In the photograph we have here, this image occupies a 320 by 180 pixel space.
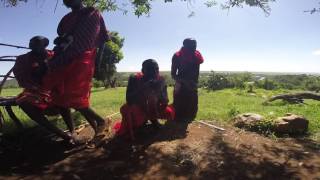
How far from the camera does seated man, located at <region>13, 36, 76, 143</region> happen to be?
509cm

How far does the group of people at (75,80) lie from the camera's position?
16.4 ft

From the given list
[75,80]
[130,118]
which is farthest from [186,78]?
[75,80]

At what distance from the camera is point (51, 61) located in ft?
16.2

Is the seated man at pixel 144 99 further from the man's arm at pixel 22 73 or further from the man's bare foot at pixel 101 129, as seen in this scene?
the man's arm at pixel 22 73

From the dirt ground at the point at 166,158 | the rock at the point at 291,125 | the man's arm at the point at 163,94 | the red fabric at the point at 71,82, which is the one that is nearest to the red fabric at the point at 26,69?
the red fabric at the point at 71,82

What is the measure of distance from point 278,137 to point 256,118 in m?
0.70

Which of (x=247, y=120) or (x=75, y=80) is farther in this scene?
(x=247, y=120)

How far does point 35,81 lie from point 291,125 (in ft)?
15.3

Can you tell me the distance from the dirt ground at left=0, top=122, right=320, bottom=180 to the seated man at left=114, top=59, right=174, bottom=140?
0.28m

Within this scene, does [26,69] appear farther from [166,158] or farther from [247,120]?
[247,120]

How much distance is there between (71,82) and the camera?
5004 mm

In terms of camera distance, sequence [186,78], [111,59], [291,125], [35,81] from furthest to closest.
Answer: [111,59]
[186,78]
[291,125]
[35,81]

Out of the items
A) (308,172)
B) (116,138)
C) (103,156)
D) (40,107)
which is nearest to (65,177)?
(103,156)

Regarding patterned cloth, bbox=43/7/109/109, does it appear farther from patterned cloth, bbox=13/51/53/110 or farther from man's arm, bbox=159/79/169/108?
man's arm, bbox=159/79/169/108
